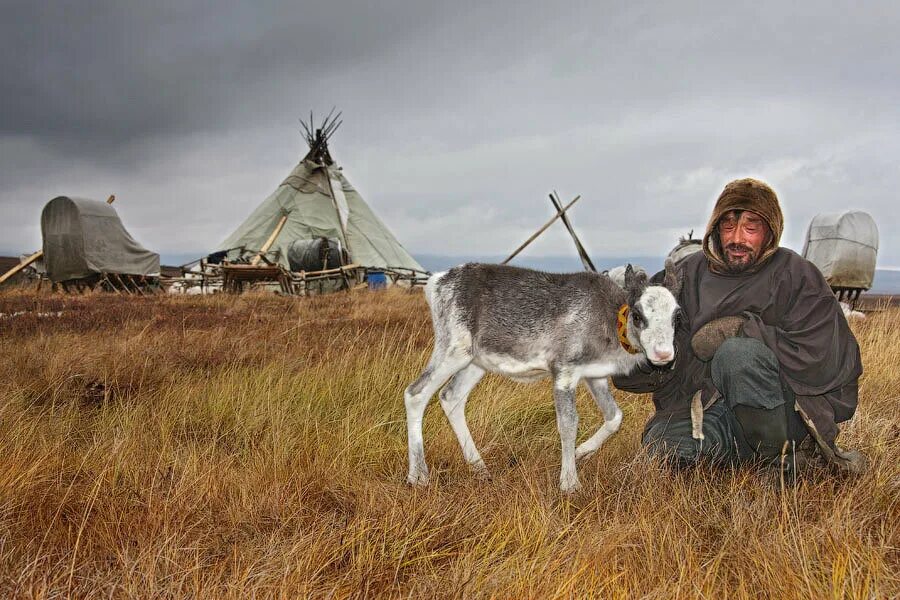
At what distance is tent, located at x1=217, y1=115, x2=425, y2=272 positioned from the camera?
2908 cm

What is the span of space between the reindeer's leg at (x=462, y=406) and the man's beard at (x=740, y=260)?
6.60 ft

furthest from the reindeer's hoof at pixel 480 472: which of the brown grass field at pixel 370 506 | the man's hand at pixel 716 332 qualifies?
the man's hand at pixel 716 332

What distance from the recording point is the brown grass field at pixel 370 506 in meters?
2.79

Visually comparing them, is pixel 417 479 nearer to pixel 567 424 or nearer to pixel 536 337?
pixel 567 424

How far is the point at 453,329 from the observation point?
14.9ft

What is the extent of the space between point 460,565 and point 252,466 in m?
1.91

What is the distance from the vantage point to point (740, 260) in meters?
4.25

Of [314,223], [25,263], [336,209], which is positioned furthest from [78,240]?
[336,209]

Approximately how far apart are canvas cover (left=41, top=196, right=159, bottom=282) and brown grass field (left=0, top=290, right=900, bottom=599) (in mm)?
17931

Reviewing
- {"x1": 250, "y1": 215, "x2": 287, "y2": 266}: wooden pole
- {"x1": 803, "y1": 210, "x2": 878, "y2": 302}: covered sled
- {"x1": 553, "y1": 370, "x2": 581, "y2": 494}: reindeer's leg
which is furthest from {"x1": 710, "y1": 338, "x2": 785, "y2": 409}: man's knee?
{"x1": 250, "y1": 215, "x2": 287, "y2": 266}: wooden pole

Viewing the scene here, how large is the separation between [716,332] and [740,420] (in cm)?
62

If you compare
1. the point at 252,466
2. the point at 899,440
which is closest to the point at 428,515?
the point at 252,466

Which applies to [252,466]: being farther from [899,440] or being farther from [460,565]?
[899,440]

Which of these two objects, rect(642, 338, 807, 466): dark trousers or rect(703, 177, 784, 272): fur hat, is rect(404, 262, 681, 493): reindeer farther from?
rect(703, 177, 784, 272): fur hat
